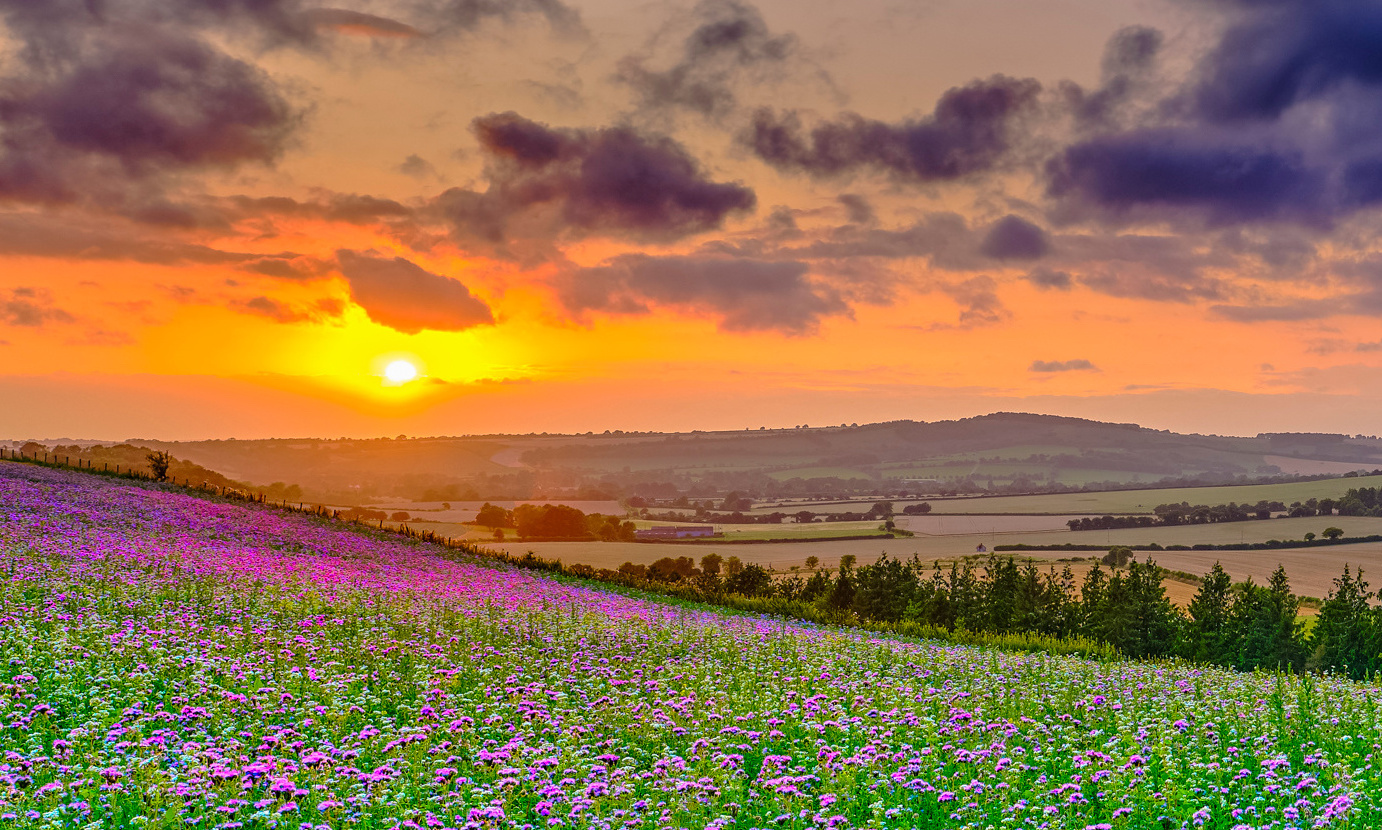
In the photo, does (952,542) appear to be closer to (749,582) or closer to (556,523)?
(556,523)

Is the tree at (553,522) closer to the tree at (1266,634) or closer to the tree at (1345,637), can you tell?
the tree at (1266,634)

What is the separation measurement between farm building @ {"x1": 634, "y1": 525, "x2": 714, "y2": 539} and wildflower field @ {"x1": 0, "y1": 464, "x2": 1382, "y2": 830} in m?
75.1

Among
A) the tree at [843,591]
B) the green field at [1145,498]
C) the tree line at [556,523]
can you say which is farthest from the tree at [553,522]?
the green field at [1145,498]

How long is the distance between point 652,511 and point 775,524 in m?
25.4

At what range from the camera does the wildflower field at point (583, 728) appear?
7648 mm

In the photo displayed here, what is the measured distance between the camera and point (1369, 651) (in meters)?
37.0

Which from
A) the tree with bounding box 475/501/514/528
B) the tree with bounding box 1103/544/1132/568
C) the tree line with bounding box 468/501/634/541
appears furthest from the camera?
the tree with bounding box 475/501/514/528

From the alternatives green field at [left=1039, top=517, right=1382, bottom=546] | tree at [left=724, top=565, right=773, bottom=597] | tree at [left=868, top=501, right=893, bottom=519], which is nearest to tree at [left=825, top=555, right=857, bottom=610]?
tree at [left=724, top=565, right=773, bottom=597]

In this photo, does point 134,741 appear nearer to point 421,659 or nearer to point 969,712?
point 421,659

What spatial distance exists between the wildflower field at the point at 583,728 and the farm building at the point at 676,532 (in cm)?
7509

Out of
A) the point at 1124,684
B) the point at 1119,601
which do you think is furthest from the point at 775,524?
the point at 1124,684

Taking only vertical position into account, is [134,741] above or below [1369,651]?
above

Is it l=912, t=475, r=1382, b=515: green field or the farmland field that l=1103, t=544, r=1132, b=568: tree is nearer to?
the farmland field

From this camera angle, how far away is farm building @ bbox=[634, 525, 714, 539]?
94625 millimetres
